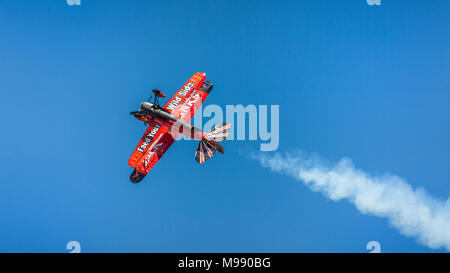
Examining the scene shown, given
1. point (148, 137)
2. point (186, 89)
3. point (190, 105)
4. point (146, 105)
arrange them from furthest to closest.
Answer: point (186, 89)
point (190, 105)
point (146, 105)
point (148, 137)

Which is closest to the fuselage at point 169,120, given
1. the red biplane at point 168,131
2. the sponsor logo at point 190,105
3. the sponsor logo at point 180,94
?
the red biplane at point 168,131

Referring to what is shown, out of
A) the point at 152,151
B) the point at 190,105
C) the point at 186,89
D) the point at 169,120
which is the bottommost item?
the point at 152,151

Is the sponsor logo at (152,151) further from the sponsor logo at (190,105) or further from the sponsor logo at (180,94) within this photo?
the sponsor logo at (180,94)

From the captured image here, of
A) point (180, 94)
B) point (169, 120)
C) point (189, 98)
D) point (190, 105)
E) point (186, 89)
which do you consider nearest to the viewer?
point (169, 120)

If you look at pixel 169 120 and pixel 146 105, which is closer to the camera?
pixel 169 120

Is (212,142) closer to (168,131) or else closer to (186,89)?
(168,131)

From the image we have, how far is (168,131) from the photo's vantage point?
38.2m

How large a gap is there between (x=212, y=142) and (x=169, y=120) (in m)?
5.16

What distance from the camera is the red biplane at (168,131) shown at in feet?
119

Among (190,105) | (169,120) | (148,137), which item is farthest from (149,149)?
(190,105)
